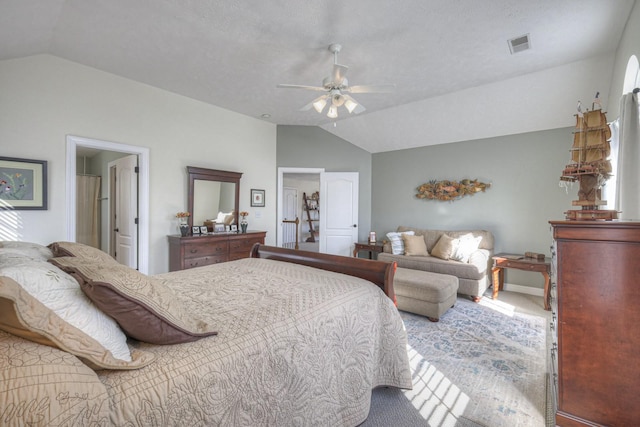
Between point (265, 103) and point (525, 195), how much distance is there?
4156 mm

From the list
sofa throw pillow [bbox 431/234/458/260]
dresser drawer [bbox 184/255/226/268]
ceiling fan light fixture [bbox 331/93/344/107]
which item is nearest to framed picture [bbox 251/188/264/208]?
dresser drawer [bbox 184/255/226/268]

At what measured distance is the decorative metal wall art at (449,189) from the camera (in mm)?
4805

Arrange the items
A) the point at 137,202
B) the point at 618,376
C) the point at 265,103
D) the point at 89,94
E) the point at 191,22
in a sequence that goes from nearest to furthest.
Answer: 1. the point at 618,376
2. the point at 191,22
3. the point at 89,94
4. the point at 137,202
5. the point at 265,103

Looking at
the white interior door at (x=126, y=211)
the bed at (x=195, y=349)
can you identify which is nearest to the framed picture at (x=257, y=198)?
the white interior door at (x=126, y=211)

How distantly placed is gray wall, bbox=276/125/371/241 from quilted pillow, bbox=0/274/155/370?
4868 millimetres

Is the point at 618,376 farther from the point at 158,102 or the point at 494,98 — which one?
the point at 158,102

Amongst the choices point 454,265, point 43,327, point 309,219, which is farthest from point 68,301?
point 309,219

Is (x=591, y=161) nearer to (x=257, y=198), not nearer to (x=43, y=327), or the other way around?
(x=43, y=327)

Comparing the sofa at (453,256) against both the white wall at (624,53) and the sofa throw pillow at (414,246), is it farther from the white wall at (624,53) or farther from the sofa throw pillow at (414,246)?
the white wall at (624,53)

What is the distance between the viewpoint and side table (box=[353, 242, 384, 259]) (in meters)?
5.35

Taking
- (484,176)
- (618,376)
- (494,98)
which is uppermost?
(494,98)

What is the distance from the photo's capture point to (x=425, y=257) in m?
4.57

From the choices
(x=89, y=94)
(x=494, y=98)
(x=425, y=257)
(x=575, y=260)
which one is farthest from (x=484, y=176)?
(x=89, y=94)

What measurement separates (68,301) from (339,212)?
16.6ft
